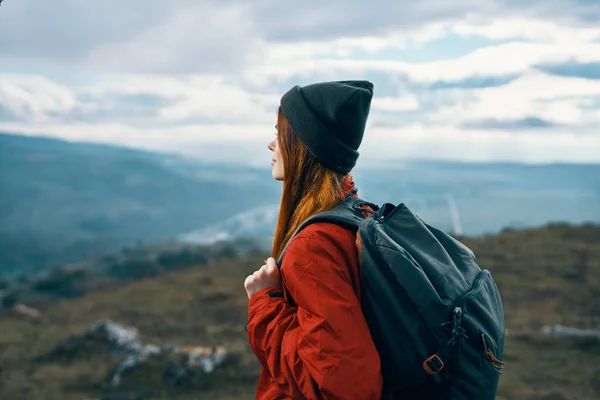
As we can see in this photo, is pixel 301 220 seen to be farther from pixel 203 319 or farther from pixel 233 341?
pixel 203 319

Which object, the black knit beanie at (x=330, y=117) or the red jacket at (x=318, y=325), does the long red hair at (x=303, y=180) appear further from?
the red jacket at (x=318, y=325)

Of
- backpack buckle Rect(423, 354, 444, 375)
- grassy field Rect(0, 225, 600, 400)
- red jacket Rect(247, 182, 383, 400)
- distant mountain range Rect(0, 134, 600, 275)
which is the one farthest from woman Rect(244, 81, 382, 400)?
distant mountain range Rect(0, 134, 600, 275)

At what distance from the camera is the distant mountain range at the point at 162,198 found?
9438 cm

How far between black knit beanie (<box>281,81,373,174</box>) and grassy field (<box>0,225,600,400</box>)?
7152 mm

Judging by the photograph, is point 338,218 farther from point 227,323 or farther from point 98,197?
point 98,197

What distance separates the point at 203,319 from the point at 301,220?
41.9 ft

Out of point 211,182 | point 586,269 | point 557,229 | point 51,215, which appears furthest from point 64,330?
point 211,182

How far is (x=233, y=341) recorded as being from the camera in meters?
12.2

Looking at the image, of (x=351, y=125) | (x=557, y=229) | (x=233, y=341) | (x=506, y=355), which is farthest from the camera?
(x=557, y=229)

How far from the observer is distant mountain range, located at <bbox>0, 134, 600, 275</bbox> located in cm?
9438

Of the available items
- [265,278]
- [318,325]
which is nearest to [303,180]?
[265,278]

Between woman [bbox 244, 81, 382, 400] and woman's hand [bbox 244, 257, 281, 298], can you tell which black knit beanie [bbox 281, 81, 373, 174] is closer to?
woman [bbox 244, 81, 382, 400]

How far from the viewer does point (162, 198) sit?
158m

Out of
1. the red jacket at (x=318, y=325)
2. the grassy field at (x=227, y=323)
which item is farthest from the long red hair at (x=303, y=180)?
the grassy field at (x=227, y=323)
